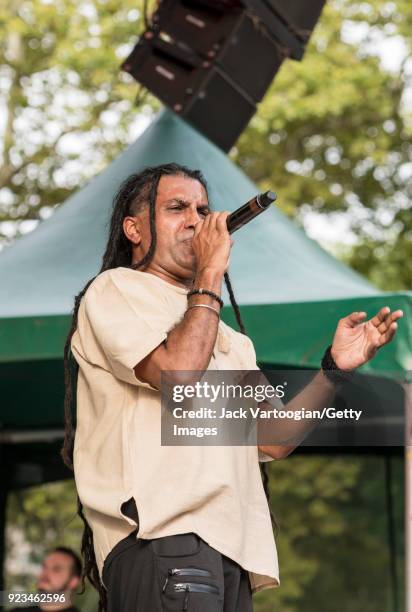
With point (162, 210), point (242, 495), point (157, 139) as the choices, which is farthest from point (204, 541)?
point (157, 139)

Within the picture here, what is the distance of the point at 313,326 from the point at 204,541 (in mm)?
1680

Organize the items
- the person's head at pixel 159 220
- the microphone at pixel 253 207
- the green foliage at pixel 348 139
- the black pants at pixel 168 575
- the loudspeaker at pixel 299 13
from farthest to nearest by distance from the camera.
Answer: the green foliage at pixel 348 139 → the loudspeaker at pixel 299 13 → the person's head at pixel 159 220 → the microphone at pixel 253 207 → the black pants at pixel 168 575

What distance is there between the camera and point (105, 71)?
11.9 metres

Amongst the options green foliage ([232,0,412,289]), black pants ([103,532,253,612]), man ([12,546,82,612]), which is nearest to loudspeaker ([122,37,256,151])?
man ([12,546,82,612])

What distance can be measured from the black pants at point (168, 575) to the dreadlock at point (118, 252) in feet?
0.89

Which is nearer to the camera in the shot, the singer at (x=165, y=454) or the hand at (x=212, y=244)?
the singer at (x=165, y=454)

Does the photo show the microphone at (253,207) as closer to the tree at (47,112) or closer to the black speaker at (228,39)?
the black speaker at (228,39)

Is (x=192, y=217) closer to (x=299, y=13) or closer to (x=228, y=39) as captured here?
(x=228, y=39)

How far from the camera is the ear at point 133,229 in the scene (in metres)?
2.31

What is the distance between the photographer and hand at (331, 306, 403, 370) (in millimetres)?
2107

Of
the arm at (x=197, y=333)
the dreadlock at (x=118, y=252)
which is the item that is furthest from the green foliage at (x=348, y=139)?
the arm at (x=197, y=333)

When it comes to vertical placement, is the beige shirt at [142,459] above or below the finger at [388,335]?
below

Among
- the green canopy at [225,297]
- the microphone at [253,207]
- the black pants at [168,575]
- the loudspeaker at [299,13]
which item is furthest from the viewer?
the loudspeaker at [299,13]

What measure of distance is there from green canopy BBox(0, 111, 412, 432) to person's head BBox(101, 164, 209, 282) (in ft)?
3.57
